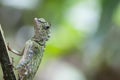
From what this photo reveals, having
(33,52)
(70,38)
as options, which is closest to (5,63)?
(33,52)

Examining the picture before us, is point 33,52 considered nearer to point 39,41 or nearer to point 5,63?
point 39,41

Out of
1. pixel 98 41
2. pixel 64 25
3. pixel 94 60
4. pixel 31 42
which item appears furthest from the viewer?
pixel 64 25

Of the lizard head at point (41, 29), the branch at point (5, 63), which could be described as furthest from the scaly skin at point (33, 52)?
the branch at point (5, 63)

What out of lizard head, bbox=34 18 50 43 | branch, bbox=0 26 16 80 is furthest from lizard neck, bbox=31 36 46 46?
branch, bbox=0 26 16 80

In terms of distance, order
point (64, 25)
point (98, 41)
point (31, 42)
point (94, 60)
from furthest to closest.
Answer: point (64, 25) → point (94, 60) → point (98, 41) → point (31, 42)

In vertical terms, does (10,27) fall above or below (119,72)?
above

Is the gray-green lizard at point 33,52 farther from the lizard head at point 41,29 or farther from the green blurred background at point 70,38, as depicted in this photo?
the green blurred background at point 70,38

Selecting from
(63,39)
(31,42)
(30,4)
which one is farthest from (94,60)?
(31,42)

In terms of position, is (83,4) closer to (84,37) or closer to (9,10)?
(84,37)

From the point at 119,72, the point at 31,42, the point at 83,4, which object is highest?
the point at 31,42
